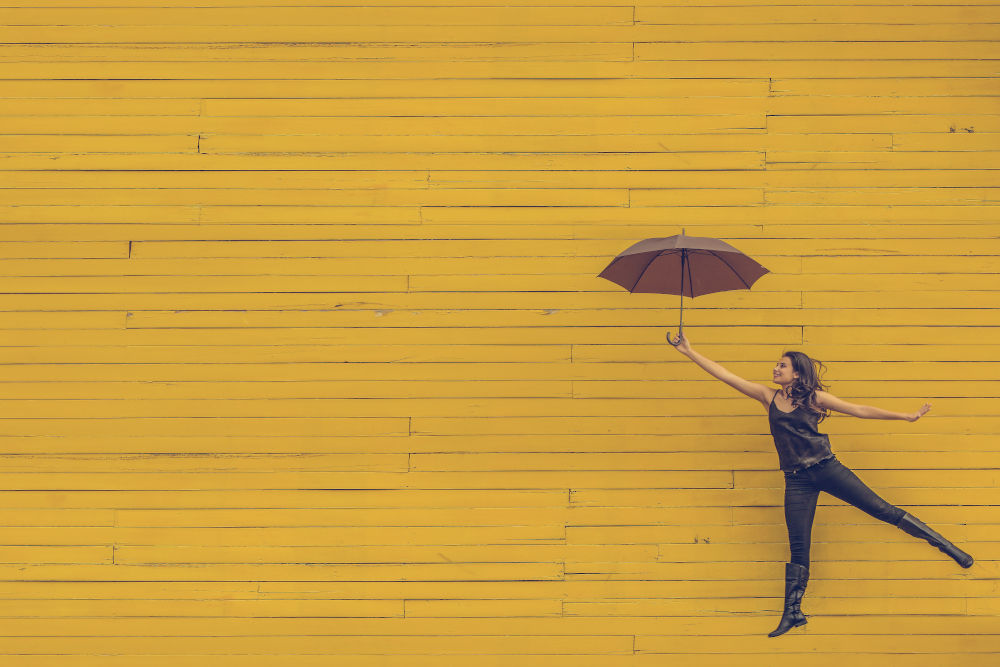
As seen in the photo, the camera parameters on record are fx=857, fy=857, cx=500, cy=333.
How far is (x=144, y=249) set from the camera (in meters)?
5.18

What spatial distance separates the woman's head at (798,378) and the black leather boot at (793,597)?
903 mm

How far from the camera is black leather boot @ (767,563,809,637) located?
4711 mm

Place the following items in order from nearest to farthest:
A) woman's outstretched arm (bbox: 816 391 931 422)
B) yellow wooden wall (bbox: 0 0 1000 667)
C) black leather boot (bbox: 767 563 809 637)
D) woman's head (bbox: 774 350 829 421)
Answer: woman's outstretched arm (bbox: 816 391 931 422) < woman's head (bbox: 774 350 829 421) < black leather boot (bbox: 767 563 809 637) < yellow wooden wall (bbox: 0 0 1000 667)

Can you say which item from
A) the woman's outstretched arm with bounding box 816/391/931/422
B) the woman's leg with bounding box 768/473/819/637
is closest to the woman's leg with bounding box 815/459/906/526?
the woman's leg with bounding box 768/473/819/637

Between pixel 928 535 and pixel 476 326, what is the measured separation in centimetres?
277

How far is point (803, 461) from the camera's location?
4648 mm

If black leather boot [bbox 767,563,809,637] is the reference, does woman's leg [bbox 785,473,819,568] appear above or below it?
above

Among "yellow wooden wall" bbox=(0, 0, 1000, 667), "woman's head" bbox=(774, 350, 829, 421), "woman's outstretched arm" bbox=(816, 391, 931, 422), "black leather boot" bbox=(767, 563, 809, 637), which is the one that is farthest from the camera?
A: "yellow wooden wall" bbox=(0, 0, 1000, 667)

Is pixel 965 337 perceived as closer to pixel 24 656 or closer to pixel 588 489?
pixel 588 489

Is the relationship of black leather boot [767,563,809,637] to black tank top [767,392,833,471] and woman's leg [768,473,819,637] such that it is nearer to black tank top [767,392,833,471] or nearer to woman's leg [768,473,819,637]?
woman's leg [768,473,819,637]

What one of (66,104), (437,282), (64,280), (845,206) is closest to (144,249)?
(64,280)

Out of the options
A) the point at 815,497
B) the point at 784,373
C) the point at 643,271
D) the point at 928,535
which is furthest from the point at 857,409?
the point at 643,271

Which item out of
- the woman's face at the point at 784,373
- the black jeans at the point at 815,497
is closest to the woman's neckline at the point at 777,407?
the woman's face at the point at 784,373

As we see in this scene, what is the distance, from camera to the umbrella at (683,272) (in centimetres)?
471
